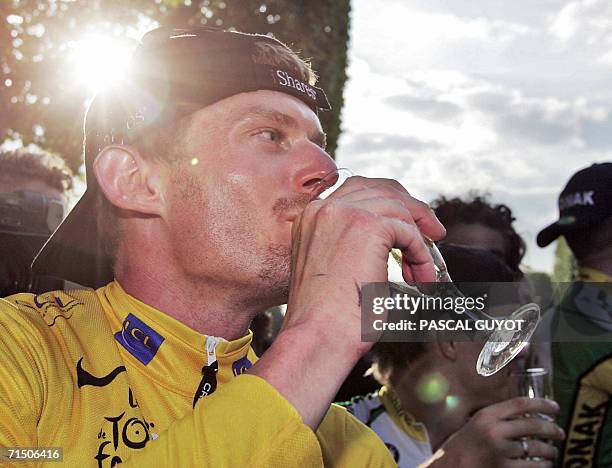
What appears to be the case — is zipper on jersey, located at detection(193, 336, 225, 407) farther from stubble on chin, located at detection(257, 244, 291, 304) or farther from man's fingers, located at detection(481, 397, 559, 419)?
man's fingers, located at detection(481, 397, 559, 419)

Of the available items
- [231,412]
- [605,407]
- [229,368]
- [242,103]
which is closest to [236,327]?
[229,368]

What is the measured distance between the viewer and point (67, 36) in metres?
9.62

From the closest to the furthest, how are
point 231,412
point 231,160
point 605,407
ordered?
point 231,412, point 231,160, point 605,407

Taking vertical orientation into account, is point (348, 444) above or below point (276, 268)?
below

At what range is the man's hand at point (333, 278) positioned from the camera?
1.35 metres

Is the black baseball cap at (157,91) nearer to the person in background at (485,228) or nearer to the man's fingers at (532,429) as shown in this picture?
the man's fingers at (532,429)

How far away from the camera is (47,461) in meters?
1.54

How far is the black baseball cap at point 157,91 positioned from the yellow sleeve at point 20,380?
579 millimetres

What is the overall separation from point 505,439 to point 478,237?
2.68 metres

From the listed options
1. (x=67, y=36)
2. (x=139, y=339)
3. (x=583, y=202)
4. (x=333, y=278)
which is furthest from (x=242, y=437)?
(x=67, y=36)

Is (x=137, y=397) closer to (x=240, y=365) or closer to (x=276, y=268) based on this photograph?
(x=240, y=365)

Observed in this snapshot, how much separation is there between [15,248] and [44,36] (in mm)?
7937

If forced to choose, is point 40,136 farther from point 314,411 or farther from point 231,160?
point 314,411

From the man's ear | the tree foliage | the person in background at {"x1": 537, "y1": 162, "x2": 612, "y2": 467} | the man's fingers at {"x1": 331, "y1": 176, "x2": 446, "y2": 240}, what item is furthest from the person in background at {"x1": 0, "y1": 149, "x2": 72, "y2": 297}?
the tree foliage
